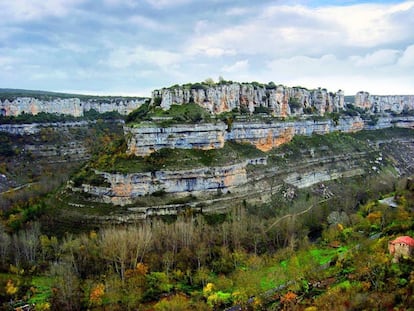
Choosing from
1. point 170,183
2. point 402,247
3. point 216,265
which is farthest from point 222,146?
point 402,247

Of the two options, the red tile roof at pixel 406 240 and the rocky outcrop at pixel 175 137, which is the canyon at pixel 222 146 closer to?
the rocky outcrop at pixel 175 137

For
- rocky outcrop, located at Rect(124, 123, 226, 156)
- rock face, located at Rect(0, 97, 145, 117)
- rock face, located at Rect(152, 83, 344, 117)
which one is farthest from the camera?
rock face, located at Rect(0, 97, 145, 117)

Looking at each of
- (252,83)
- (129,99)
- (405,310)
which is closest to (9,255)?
(405,310)

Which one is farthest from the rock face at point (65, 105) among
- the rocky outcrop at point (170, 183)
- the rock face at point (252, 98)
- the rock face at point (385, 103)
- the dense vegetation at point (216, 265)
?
the rock face at point (385, 103)

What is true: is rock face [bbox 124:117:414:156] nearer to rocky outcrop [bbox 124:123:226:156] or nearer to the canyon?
rocky outcrop [bbox 124:123:226:156]

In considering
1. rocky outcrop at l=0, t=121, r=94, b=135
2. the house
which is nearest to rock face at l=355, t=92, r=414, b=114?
rocky outcrop at l=0, t=121, r=94, b=135

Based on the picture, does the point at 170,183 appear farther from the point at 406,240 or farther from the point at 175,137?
the point at 406,240
